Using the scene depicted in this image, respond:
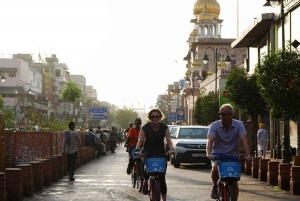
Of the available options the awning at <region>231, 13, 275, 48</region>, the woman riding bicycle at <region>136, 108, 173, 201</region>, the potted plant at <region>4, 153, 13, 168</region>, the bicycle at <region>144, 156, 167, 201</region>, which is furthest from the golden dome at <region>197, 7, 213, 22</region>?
the bicycle at <region>144, 156, 167, 201</region>

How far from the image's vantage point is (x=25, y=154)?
22.8 m

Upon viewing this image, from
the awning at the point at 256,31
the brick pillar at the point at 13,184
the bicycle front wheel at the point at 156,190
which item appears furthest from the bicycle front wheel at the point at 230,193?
the awning at the point at 256,31

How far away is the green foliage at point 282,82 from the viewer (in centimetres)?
2433

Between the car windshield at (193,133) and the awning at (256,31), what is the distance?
36.9ft

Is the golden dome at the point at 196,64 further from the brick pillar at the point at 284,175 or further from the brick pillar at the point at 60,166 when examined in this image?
the brick pillar at the point at 284,175

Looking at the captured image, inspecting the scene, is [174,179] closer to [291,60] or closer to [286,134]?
[286,134]

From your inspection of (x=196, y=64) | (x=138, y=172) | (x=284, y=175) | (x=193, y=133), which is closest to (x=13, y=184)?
(x=138, y=172)

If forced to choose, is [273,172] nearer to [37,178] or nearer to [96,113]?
[37,178]

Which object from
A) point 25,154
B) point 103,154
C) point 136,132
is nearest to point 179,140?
point 25,154

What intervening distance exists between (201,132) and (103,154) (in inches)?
603

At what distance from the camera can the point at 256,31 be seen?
4028cm

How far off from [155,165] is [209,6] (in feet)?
367

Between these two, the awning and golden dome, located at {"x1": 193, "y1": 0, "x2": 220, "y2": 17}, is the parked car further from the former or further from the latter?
golden dome, located at {"x1": 193, "y1": 0, "x2": 220, "y2": 17}

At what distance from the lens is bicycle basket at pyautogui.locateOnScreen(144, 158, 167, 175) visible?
1037 cm
